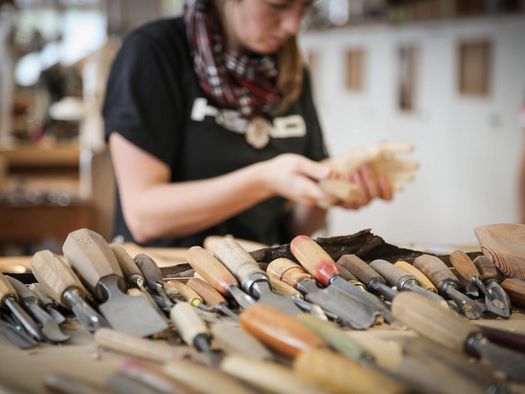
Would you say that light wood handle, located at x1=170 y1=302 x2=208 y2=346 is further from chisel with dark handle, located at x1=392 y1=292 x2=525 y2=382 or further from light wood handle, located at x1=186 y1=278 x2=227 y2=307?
chisel with dark handle, located at x1=392 y1=292 x2=525 y2=382

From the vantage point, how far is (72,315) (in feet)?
3.34

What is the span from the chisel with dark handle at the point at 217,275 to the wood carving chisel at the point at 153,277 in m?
0.05

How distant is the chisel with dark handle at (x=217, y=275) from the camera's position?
1.02 metres

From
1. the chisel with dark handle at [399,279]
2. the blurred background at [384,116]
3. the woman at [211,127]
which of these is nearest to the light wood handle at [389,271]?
the chisel with dark handle at [399,279]

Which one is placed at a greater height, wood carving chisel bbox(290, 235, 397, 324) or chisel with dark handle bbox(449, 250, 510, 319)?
wood carving chisel bbox(290, 235, 397, 324)

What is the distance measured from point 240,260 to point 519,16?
4.86 meters

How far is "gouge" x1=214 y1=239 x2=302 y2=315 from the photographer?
3.22ft

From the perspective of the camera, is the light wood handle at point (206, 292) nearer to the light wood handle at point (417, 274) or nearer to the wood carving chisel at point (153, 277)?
the wood carving chisel at point (153, 277)

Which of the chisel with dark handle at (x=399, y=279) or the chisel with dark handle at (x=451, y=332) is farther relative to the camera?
the chisel with dark handle at (x=399, y=279)

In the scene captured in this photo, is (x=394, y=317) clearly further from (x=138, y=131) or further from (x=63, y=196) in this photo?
(x=63, y=196)

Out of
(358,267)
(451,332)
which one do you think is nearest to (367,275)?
(358,267)

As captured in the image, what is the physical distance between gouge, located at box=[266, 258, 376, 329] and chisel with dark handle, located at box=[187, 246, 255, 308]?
74 mm

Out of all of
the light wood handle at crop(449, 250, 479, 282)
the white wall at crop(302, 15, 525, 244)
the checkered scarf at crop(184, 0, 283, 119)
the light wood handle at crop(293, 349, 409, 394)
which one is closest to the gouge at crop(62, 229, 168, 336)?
the light wood handle at crop(293, 349, 409, 394)

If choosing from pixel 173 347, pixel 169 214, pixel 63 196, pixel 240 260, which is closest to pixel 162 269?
pixel 240 260
